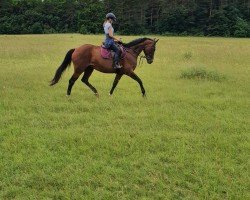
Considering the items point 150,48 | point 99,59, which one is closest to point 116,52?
point 99,59

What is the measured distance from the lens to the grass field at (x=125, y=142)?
6.18 m

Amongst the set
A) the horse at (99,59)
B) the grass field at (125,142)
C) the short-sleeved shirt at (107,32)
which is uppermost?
the short-sleeved shirt at (107,32)

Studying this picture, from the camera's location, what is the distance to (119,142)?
8.08 meters

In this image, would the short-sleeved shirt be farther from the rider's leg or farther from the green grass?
the green grass

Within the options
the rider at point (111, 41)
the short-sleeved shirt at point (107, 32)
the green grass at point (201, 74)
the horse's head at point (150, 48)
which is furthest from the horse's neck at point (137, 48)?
the green grass at point (201, 74)

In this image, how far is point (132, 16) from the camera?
75.6 m

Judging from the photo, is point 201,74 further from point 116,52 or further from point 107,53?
point 107,53

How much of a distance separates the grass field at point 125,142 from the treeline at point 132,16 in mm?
Result: 57294

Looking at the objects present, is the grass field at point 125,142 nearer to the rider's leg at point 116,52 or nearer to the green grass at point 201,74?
the rider's leg at point 116,52

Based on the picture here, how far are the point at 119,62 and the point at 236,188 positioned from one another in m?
7.19

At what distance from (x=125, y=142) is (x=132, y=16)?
69849mm

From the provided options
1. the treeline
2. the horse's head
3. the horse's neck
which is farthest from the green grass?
the treeline

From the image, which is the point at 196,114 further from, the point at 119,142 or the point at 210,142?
the point at 119,142

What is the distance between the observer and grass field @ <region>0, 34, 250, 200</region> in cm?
618
